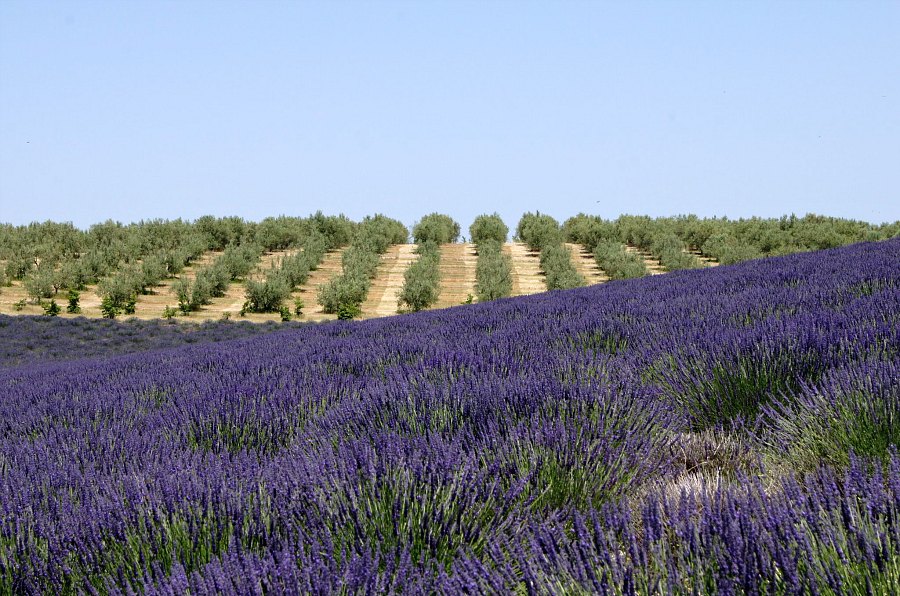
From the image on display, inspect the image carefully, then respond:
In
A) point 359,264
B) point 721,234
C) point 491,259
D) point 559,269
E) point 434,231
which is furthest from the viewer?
point 434,231

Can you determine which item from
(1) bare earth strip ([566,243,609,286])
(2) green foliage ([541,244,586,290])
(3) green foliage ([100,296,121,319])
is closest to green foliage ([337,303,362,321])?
(2) green foliage ([541,244,586,290])

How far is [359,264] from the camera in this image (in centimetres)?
2216

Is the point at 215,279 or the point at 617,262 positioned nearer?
the point at 215,279

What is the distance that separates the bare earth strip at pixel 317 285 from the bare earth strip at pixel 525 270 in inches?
201

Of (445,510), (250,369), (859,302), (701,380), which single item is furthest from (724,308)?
(445,510)

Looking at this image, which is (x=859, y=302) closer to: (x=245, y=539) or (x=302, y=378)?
(x=302, y=378)

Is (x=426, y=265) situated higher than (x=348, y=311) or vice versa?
(x=426, y=265)

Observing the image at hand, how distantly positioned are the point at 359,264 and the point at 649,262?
9.04 meters

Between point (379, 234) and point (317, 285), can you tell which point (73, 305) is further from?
point (379, 234)

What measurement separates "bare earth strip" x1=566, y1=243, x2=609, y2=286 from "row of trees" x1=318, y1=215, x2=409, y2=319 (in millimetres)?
6183

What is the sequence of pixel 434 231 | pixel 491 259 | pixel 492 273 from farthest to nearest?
pixel 434 231 < pixel 491 259 < pixel 492 273

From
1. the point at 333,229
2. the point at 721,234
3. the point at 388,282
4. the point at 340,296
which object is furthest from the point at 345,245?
the point at 721,234

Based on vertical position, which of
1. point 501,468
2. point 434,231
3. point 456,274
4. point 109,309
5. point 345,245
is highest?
point 434,231

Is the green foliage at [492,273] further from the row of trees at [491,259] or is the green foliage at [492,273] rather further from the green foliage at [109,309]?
the green foliage at [109,309]
